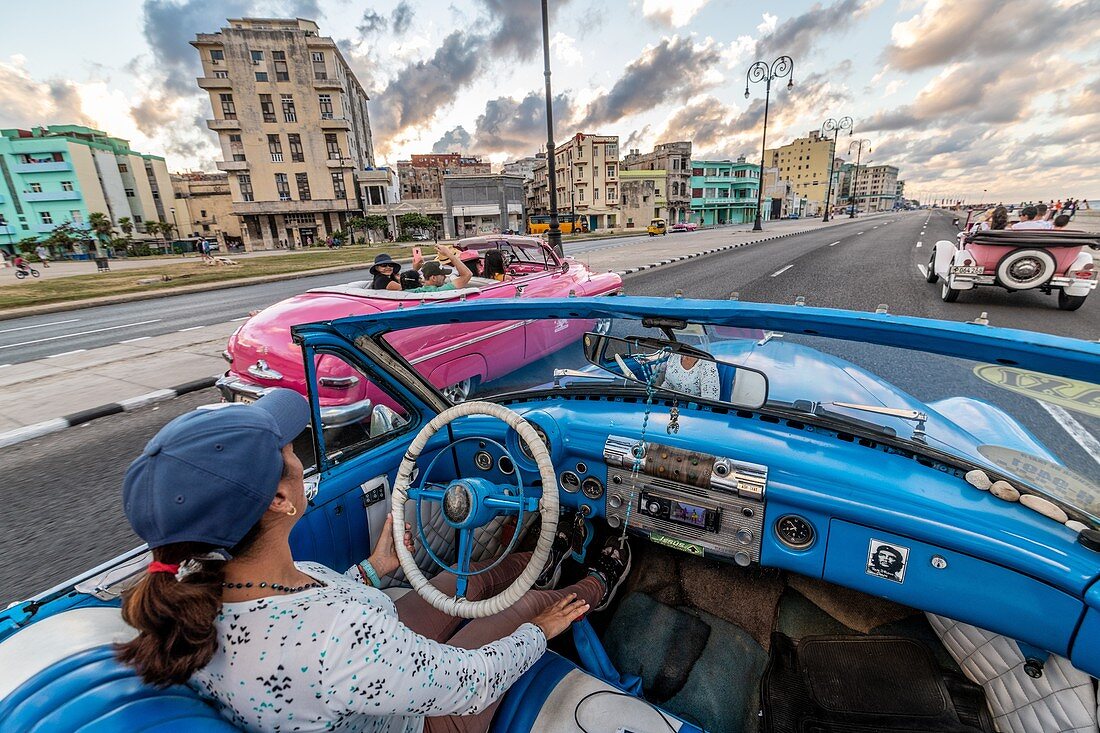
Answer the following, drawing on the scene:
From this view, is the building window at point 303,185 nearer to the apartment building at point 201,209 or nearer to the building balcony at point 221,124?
the building balcony at point 221,124

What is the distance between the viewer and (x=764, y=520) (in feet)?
6.11

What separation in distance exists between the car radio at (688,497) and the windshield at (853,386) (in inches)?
17.0

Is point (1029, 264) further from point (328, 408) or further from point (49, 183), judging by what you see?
point (49, 183)

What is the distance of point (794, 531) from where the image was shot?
186 centimetres

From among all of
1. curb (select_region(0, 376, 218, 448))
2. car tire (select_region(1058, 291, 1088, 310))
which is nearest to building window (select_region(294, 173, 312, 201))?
curb (select_region(0, 376, 218, 448))

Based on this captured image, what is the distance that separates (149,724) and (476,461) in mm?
1622

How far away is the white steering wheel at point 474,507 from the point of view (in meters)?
1.75

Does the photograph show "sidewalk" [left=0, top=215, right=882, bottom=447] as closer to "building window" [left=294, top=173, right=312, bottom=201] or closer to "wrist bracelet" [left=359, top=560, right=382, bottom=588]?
"wrist bracelet" [left=359, top=560, right=382, bottom=588]

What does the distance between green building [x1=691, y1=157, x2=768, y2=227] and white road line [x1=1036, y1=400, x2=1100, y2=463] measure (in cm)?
8063

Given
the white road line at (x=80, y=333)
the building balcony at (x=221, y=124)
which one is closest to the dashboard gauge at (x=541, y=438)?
the white road line at (x=80, y=333)

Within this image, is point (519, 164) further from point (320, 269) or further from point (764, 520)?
point (764, 520)

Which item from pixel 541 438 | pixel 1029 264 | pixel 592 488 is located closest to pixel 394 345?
pixel 541 438

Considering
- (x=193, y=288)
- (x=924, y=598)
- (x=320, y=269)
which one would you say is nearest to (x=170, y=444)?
(x=924, y=598)

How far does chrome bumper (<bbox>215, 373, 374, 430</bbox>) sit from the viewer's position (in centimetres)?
288
